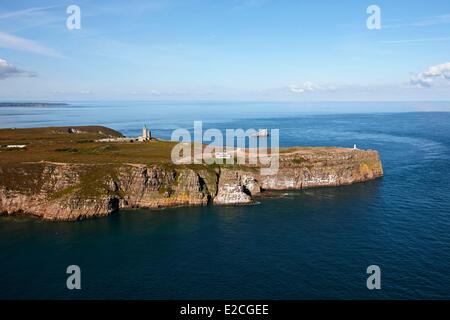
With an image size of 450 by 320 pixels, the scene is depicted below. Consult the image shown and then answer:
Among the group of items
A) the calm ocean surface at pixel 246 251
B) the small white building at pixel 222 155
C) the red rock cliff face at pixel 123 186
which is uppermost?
the small white building at pixel 222 155

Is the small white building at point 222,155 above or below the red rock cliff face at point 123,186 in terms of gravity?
above

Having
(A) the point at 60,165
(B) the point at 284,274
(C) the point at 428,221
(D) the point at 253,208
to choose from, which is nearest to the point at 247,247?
(B) the point at 284,274

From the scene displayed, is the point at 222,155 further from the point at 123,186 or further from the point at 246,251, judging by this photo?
the point at 246,251

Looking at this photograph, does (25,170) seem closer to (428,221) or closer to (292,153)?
(292,153)

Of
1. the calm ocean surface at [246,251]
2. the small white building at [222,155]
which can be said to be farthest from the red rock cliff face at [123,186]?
the small white building at [222,155]

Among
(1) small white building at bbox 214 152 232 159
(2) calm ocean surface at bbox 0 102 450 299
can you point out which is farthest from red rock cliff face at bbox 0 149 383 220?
(1) small white building at bbox 214 152 232 159

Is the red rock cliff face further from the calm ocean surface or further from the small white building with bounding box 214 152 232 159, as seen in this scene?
the small white building with bounding box 214 152 232 159

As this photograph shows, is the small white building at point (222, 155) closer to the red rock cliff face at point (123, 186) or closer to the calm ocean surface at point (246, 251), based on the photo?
the red rock cliff face at point (123, 186)

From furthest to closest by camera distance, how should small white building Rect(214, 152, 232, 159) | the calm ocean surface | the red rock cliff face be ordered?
small white building Rect(214, 152, 232, 159) → the red rock cliff face → the calm ocean surface
